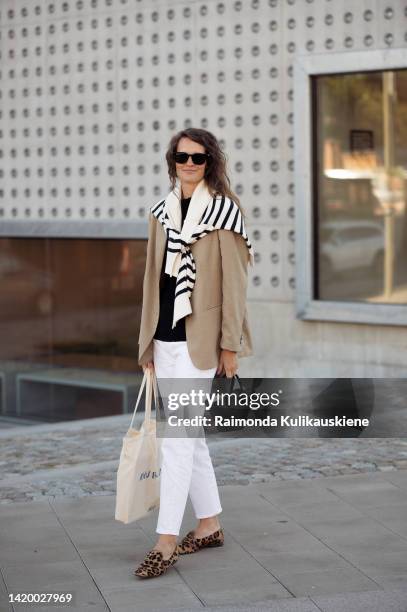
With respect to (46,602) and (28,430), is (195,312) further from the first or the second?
(28,430)

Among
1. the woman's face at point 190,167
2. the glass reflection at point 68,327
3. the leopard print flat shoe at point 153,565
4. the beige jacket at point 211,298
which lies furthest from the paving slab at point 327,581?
the glass reflection at point 68,327

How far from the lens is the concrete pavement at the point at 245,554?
5170 millimetres

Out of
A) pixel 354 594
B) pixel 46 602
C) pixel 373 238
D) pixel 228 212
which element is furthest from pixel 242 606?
pixel 373 238

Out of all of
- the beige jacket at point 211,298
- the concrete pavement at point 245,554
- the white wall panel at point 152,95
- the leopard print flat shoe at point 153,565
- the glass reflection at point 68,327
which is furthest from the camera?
the glass reflection at point 68,327

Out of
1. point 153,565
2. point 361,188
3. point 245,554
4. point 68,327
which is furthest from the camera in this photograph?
point 68,327

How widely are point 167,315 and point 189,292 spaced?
18 centimetres

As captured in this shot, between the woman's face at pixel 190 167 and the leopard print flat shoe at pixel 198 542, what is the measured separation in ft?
5.94

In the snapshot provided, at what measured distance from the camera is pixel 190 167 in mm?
5723

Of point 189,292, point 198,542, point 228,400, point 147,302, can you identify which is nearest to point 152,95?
point 228,400

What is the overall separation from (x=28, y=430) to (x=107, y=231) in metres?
3.74

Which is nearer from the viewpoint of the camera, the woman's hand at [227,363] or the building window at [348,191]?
the woman's hand at [227,363]

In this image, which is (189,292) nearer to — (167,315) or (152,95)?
(167,315)

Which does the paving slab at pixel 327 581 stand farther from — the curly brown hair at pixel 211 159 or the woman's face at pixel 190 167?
the woman's face at pixel 190 167

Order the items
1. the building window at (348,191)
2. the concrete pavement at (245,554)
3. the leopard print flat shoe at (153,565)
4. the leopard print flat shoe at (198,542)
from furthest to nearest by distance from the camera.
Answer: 1. the building window at (348,191)
2. the leopard print flat shoe at (198,542)
3. the leopard print flat shoe at (153,565)
4. the concrete pavement at (245,554)
